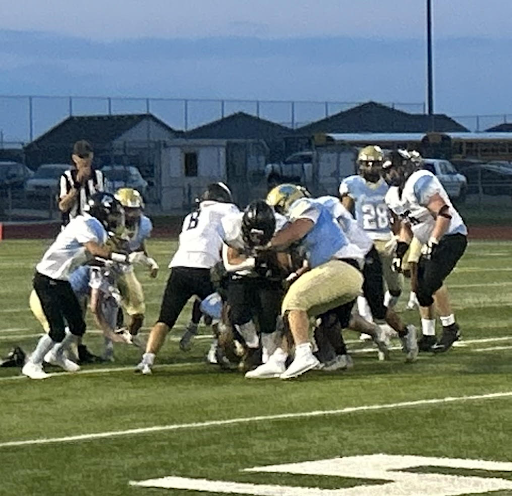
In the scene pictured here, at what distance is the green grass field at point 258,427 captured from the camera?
29.0ft

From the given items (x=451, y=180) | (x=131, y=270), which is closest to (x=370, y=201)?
(x=131, y=270)

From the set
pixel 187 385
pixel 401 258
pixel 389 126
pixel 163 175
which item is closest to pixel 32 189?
pixel 163 175

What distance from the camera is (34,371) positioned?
43.8 feet

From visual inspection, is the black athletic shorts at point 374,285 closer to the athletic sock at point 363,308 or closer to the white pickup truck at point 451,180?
the athletic sock at point 363,308

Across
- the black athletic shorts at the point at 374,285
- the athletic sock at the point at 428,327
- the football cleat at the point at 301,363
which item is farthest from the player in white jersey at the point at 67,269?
the athletic sock at the point at 428,327

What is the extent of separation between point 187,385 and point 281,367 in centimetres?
73

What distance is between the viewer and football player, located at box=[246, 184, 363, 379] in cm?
1278

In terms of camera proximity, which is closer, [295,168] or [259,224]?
[259,224]

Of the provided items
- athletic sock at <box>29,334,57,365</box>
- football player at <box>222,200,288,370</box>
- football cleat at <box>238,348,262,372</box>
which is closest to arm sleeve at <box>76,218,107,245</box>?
athletic sock at <box>29,334,57,365</box>

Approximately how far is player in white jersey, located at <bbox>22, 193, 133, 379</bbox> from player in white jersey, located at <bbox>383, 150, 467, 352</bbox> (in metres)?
2.63

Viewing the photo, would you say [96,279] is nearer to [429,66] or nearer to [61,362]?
[61,362]

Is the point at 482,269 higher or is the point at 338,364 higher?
the point at 338,364

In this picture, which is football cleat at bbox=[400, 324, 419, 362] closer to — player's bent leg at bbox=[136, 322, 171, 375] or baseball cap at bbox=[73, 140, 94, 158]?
player's bent leg at bbox=[136, 322, 171, 375]

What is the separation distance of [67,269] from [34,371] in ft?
2.54
